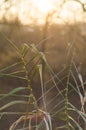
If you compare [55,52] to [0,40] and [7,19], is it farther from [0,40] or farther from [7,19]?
[7,19]

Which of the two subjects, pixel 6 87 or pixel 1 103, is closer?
pixel 1 103

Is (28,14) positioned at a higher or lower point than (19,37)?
higher

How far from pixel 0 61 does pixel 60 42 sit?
0.65 m

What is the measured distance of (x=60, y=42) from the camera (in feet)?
12.3

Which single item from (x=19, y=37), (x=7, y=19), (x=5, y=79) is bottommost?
(x=5, y=79)

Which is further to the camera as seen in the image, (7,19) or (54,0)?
(7,19)

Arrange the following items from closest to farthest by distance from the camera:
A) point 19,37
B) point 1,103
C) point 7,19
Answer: point 1,103
point 7,19
point 19,37

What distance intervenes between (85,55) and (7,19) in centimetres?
90

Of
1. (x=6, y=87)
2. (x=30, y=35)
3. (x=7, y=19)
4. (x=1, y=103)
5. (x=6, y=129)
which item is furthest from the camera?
(x=30, y=35)

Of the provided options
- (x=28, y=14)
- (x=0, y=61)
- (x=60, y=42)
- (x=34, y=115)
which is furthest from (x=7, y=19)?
(x=34, y=115)

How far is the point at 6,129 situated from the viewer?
7.02ft

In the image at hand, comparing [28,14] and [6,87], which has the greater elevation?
[28,14]

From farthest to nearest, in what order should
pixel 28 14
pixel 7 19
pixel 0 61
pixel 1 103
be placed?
pixel 0 61
pixel 7 19
pixel 28 14
pixel 1 103

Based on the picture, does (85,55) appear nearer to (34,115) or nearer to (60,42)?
(60,42)
